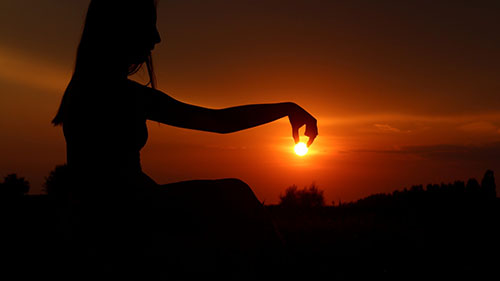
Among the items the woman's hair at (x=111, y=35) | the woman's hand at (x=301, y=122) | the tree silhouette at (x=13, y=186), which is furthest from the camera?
the tree silhouette at (x=13, y=186)

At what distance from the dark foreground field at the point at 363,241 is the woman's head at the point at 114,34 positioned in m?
1.26

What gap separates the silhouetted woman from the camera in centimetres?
274

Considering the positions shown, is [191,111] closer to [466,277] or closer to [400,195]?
[466,277]

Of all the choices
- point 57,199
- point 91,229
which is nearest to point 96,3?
point 91,229

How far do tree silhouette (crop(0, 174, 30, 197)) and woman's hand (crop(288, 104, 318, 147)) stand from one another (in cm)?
332

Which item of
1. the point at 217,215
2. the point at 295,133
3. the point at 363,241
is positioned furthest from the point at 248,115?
the point at 363,241

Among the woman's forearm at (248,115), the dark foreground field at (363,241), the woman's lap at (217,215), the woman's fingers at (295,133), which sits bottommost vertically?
the dark foreground field at (363,241)

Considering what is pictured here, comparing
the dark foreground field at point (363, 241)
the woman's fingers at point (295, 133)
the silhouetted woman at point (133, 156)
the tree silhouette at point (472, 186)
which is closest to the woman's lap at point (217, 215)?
the silhouetted woman at point (133, 156)

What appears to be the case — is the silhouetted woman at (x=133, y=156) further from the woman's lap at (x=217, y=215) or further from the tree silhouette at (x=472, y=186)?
the tree silhouette at (x=472, y=186)

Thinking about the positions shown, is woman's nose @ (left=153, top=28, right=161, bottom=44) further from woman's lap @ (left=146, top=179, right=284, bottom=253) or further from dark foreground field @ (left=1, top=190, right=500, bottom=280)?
dark foreground field @ (left=1, top=190, right=500, bottom=280)

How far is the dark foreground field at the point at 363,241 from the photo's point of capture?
3359 millimetres

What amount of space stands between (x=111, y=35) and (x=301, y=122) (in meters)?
1.55

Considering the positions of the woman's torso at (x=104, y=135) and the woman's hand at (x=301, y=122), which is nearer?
the woman's torso at (x=104, y=135)

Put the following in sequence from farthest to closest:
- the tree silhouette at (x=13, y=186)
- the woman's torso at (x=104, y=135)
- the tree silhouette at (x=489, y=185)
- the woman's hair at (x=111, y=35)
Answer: the tree silhouette at (x=489, y=185) < the tree silhouette at (x=13, y=186) < the woman's hair at (x=111, y=35) < the woman's torso at (x=104, y=135)
